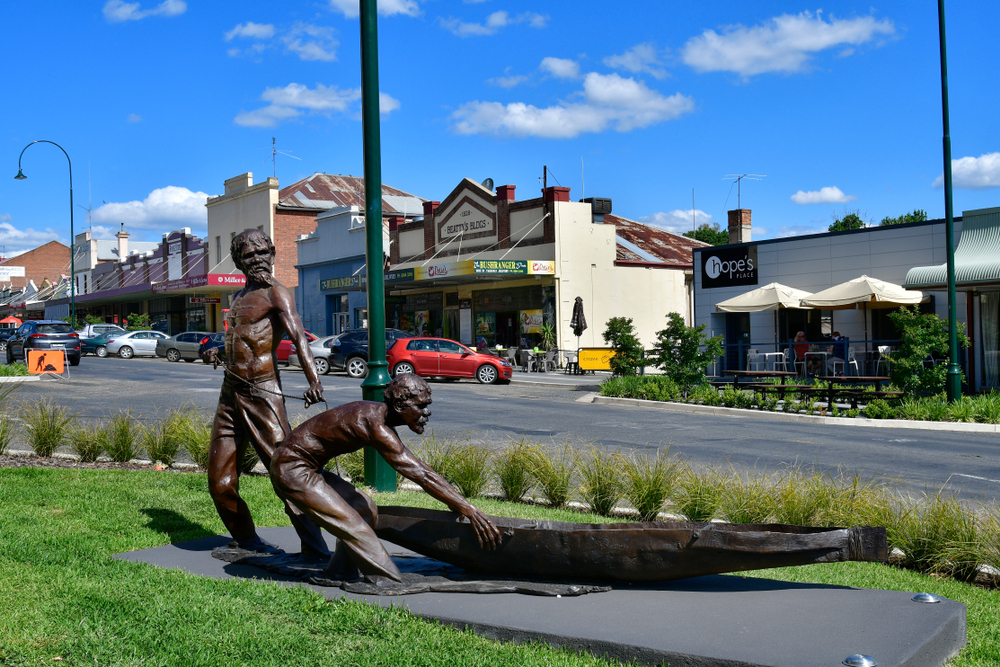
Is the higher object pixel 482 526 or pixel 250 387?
pixel 250 387

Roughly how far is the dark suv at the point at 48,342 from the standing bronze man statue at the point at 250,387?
89.8 ft

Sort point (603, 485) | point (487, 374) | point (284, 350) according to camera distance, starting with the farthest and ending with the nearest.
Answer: point (284, 350) → point (487, 374) → point (603, 485)

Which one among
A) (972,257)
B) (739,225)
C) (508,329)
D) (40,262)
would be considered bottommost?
(508,329)

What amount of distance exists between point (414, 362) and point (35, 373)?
10.9 meters

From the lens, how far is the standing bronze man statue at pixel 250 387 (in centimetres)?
595

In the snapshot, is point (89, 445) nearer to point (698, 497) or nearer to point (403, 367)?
point (698, 497)

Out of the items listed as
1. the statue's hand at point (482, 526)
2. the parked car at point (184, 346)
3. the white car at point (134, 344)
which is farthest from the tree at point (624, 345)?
the white car at point (134, 344)

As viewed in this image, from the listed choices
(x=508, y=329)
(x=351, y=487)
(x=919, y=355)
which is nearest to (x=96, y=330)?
(x=508, y=329)

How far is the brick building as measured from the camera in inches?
4227

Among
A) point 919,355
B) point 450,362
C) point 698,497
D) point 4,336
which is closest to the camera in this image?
point 698,497

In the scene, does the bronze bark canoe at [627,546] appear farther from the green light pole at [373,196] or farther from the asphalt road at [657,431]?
the asphalt road at [657,431]

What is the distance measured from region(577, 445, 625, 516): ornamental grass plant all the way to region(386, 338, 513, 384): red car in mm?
18519

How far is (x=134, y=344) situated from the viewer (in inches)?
1645

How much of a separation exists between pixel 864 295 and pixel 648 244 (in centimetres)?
1940
